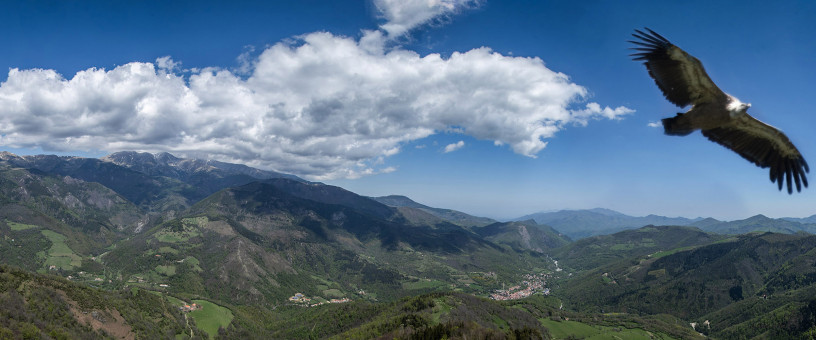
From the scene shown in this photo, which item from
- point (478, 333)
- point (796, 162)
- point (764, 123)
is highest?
point (764, 123)

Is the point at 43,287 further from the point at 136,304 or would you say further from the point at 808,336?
the point at 808,336

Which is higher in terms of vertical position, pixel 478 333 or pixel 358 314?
pixel 478 333

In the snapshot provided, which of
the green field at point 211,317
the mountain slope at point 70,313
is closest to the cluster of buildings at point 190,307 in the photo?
the green field at point 211,317

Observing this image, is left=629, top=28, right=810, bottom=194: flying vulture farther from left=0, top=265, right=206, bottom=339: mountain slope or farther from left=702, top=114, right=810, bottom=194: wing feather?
left=0, top=265, right=206, bottom=339: mountain slope

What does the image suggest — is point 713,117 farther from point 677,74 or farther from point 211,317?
point 211,317

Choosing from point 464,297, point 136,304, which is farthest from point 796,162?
point 136,304

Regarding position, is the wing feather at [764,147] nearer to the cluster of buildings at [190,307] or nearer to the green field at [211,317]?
the green field at [211,317]

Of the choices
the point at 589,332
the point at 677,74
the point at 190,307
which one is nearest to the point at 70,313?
the point at 190,307
